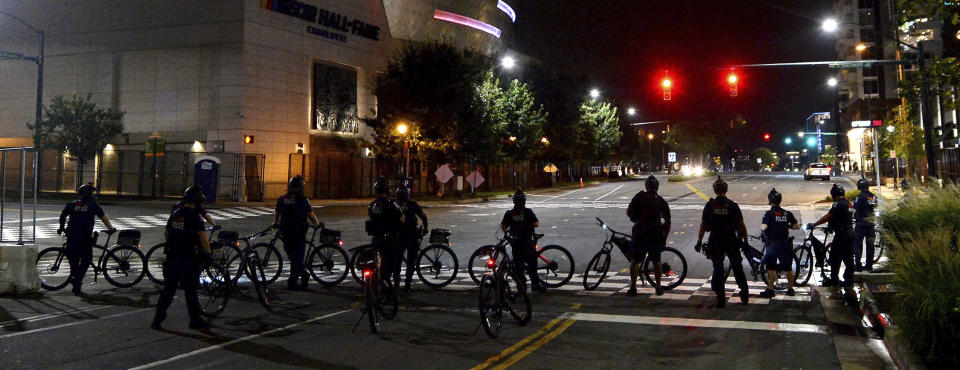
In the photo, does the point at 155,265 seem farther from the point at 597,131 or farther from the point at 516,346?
the point at 597,131

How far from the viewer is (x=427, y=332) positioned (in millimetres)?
7637

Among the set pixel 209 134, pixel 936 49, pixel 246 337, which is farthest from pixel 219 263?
pixel 936 49

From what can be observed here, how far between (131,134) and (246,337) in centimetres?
4167

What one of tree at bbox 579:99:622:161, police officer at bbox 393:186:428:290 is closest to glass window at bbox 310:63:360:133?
tree at bbox 579:99:622:161

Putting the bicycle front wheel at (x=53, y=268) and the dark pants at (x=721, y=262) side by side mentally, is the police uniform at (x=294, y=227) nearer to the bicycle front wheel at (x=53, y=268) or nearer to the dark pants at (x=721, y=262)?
the bicycle front wheel at (x=53, y=268)

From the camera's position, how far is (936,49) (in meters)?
48.6

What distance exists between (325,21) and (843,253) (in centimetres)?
4040

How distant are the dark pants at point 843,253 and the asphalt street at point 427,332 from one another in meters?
0.57

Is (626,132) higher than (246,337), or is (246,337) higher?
(626,132)

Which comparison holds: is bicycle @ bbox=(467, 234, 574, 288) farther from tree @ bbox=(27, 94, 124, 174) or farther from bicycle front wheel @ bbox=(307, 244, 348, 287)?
tree @ bbox=(27, 94, 124, 174)

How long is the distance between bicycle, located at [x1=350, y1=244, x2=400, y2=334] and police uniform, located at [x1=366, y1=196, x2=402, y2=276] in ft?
0.75

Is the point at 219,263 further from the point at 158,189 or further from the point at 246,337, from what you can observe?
the point at 158,189

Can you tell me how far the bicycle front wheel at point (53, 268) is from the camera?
1105cm

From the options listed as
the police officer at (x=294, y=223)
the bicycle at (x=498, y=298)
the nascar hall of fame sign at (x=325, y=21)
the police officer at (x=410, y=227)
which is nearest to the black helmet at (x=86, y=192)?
the police officer at (x=294, y=223)
